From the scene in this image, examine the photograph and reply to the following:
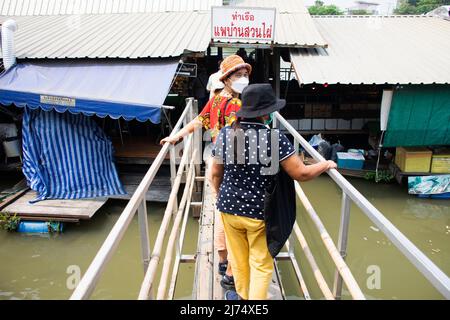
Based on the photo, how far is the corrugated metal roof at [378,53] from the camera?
6.61m

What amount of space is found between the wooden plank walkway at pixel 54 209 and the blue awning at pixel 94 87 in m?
1.59

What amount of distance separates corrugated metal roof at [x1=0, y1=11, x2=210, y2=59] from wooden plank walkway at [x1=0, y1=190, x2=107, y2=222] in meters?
2.79

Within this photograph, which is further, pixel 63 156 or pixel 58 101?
pixel 63 156

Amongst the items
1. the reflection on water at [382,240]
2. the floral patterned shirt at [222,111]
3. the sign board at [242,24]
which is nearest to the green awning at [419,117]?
the reflection on water at [382,240]

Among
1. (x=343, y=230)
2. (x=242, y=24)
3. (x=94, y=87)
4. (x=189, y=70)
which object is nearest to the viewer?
(x=343, y=230)

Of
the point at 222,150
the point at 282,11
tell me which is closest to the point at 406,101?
the point at 282,11

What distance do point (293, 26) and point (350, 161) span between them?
11.0 feet

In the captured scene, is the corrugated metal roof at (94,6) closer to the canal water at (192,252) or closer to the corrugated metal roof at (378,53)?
the corrugated metal roof at (378,53)

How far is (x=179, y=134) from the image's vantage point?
2.88 m

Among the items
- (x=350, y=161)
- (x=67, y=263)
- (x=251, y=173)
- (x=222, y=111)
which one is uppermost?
(x=222, y=111)

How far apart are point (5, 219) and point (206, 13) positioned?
6.49 meters

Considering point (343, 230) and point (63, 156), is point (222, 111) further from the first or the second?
point (63, 156)

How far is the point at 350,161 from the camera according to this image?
7.69 m

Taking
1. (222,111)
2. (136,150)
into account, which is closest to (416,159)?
(136,150)
